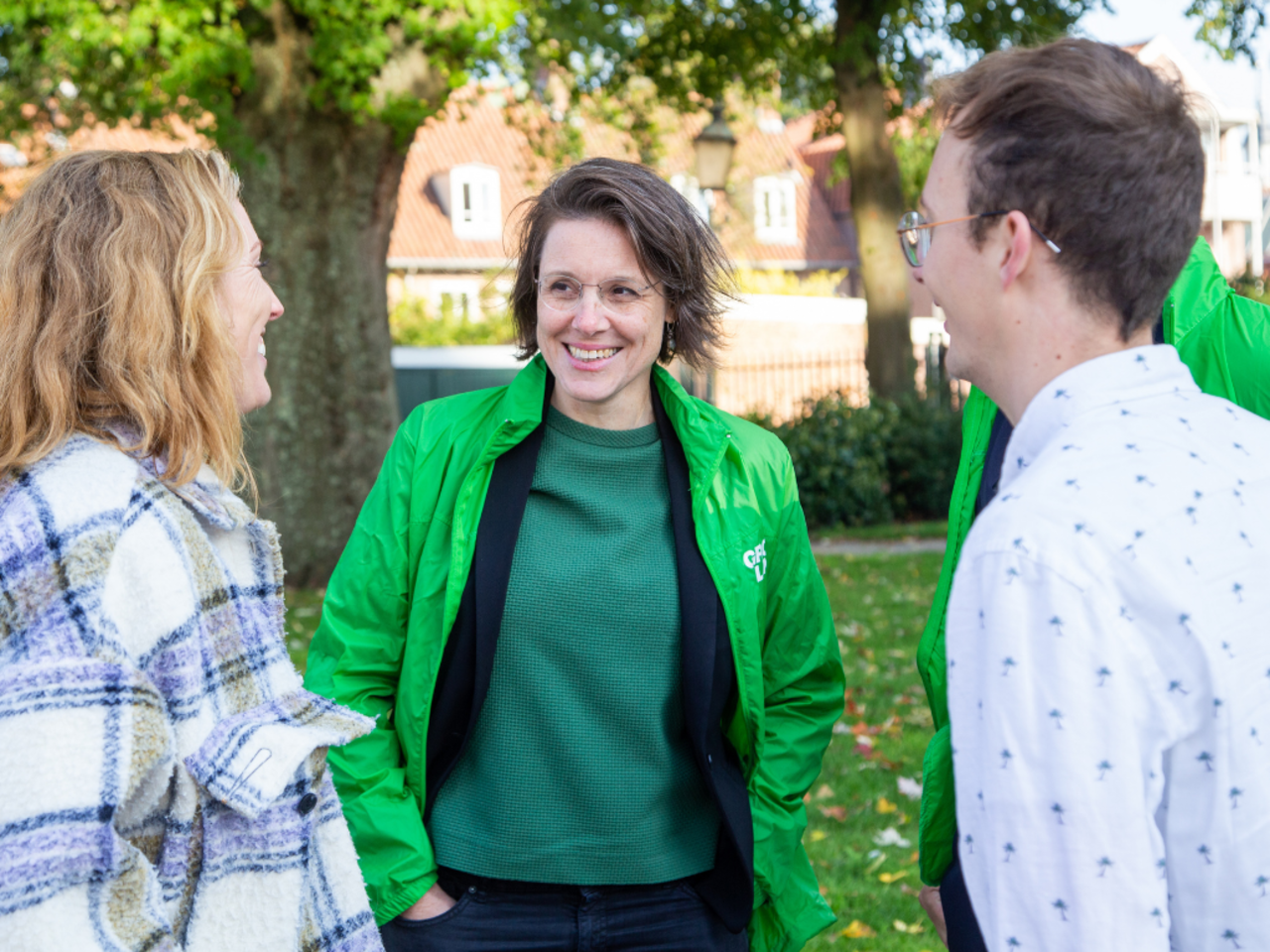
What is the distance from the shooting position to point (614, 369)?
8.34 ft

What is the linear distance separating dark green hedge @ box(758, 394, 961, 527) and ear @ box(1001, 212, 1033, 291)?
11912 millimetres

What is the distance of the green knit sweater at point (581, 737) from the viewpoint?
7.64 feet

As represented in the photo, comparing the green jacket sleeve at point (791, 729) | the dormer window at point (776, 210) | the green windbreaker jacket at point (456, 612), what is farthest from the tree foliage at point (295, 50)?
the dormer window at point (776, 210)

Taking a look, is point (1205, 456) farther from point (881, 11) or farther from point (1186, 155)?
point (881, 11)

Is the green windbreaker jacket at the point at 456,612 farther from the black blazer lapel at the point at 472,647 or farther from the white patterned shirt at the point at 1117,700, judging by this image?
the white patterned shirt at the point at 1117,700

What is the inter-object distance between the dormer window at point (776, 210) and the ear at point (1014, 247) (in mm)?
35909

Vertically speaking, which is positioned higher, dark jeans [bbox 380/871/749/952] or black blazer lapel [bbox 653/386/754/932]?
black blazer lapel [bbox 653/386/754/932]

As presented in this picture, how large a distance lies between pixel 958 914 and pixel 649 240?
144 centimetres

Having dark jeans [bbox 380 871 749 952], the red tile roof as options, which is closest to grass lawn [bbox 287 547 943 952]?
dark jeans [bbox 380 871 749 952]

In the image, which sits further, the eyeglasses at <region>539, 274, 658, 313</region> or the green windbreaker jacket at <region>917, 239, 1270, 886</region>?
the eyeglasses at <region>539, 274, 658, 313</region>

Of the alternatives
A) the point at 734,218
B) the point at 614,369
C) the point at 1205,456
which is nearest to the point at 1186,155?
the point at 1205,456

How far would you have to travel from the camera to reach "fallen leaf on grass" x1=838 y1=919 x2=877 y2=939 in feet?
13.1

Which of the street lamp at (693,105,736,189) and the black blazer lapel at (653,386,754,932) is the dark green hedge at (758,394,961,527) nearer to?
the street lamp at (693,105,736,189)

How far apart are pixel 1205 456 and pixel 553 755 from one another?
1.38 metres
